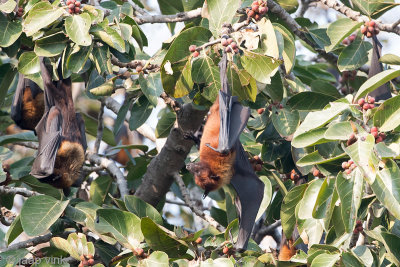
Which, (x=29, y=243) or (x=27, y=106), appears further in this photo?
(x=27, y=106)

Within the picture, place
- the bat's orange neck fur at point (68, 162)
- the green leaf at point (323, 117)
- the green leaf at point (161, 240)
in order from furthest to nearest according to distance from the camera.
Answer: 1. the bat's orange neck fur at point (68, 162)
2. the green leaf at point (161, 240)
3. the green leaf at point (323, 117)

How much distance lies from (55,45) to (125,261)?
156 centimetres

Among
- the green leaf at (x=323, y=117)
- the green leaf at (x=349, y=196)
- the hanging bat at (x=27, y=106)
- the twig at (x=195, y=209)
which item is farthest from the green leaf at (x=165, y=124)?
the green leaf at (x=349, y=196)

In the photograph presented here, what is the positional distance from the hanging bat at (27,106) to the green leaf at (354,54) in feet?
10.4

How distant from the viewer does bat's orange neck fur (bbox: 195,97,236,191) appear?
443cm

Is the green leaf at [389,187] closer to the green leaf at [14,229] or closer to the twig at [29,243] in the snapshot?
the green leaf at [14,229]

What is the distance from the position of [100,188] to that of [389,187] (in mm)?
3212

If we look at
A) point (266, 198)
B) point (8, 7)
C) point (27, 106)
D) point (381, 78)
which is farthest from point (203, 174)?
point (27, 106)

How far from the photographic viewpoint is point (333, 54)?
16.2 ft

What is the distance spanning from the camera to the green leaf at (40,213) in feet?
13.1

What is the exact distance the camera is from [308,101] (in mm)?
4391

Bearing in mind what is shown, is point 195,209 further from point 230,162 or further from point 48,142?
point 48,142

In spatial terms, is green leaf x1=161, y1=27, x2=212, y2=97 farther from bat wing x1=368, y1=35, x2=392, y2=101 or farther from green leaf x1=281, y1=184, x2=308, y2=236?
bat wing x1=368, y1=35, x2=392, y2=101

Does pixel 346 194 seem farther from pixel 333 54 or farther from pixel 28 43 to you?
pixel 28 43
